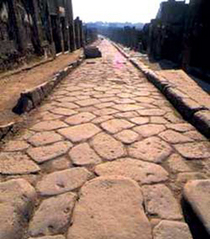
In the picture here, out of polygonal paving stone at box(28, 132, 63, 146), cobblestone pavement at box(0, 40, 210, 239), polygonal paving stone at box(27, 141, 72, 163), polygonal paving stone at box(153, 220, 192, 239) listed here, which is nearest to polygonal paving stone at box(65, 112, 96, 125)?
cobblestone pavement at box(0, 40, 210, 239)

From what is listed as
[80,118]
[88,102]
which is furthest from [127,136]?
[88,102]

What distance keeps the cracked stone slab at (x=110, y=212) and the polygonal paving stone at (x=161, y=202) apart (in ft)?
0.24

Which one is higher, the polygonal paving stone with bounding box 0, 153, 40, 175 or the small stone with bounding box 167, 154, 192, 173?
the small stone with bounding box 167, 154, 192, 173

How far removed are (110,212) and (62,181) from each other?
0.63 m

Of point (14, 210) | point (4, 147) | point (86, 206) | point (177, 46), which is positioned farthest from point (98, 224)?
point (177, 46)

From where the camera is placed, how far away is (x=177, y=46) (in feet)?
36.0

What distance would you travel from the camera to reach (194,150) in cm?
280

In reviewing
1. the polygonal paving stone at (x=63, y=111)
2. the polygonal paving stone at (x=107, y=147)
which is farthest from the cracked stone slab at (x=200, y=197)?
the polygonal paving stone at (x=63, y=111)

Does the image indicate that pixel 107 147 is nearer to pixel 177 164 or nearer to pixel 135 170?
pixel 135 170

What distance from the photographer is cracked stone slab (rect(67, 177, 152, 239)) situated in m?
1.70

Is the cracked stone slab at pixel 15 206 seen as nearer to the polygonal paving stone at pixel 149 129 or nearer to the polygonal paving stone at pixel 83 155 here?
the polygonal paving stone at pixel 83 155

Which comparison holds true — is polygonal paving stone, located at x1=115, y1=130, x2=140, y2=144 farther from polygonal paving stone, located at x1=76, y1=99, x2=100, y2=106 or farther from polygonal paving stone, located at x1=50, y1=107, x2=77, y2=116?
polygonal paving stone, located at x1=76, y1=99, x2=100, y2=106

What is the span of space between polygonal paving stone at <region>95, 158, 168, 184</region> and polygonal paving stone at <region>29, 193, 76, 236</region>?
0.49 m

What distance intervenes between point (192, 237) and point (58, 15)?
52.0 feet
